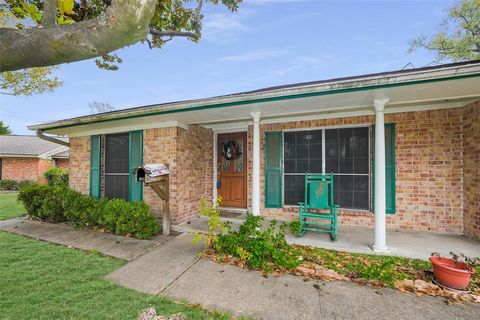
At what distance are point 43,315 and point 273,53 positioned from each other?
1079 centimetres

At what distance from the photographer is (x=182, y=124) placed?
504 centimetres

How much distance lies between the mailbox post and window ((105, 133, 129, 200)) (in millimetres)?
1654

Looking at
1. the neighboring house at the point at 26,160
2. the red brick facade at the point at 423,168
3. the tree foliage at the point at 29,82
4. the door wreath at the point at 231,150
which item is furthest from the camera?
the neighboring house at the point at 26,160

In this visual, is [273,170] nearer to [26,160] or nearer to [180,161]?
[180,161]

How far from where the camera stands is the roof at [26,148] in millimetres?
15254

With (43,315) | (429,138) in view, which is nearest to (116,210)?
(43,315)

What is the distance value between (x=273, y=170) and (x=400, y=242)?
270 centimetres

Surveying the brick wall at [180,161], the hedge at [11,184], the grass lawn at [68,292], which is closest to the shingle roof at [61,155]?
the hedge at [11,184]

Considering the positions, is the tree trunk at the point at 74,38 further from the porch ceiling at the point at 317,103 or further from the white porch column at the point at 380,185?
the white porch column at the point at 380,185

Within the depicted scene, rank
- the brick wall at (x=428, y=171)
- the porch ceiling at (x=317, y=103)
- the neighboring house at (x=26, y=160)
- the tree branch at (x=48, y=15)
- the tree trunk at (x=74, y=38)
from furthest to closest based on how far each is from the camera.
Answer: the neighboring house at (x=26, y=160)
the brick wall at (x=428, y=171)
the porch ceiling at (x=317, y=103)
the tree branch at (x=48, y=15)
the tree trunk at (x=74, y=38)

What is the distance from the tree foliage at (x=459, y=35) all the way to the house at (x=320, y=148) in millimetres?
11674

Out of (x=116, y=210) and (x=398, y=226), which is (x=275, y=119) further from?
(x=116, y=210)

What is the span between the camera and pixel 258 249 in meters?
3.12

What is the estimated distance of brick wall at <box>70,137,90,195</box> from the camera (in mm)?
6055
